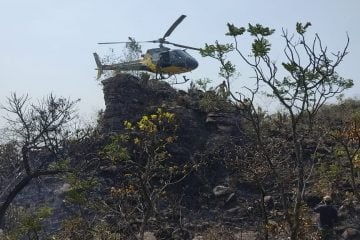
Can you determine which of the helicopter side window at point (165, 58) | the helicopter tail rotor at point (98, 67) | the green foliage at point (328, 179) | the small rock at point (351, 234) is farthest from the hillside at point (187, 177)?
the helicopter tail rotor at point (98, 67)

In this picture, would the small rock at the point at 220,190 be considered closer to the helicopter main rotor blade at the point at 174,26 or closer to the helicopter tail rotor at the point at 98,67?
the helicopter main rotor blade at the point at 174,26

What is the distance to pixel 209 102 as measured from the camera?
63.2 feet

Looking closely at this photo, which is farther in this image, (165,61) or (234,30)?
(165,61)

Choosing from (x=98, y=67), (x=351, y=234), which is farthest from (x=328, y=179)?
(x=98, y=67)

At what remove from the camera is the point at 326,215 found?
39.4 ft

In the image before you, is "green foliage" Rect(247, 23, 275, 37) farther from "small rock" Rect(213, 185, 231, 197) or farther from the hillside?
"small rock" Rect(213, 185, 231, 197)

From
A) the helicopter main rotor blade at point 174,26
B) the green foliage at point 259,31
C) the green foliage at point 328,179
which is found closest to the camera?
the green foliage at point 259,31

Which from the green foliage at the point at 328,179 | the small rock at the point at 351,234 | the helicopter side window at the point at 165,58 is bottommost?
the small rock at the point at 351,234

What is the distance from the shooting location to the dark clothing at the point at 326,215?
11.9 m

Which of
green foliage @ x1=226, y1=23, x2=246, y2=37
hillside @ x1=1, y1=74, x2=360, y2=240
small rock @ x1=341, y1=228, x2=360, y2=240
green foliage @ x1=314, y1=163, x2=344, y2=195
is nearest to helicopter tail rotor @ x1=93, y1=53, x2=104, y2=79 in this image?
hillside @ x1=1, y1=74, x2=360, y2=240

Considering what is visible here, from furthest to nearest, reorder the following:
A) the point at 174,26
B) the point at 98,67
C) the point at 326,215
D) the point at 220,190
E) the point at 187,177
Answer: the point at 98,67 → the point at 174,26 → the point at 187,177 → the point at 220,190 → the point at 326,215

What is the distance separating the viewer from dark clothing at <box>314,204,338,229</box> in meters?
11.9

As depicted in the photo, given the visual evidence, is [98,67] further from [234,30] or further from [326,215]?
[234,30]

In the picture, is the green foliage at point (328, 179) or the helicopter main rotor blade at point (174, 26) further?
the helicopter main rotor blade at point (174, 26)
